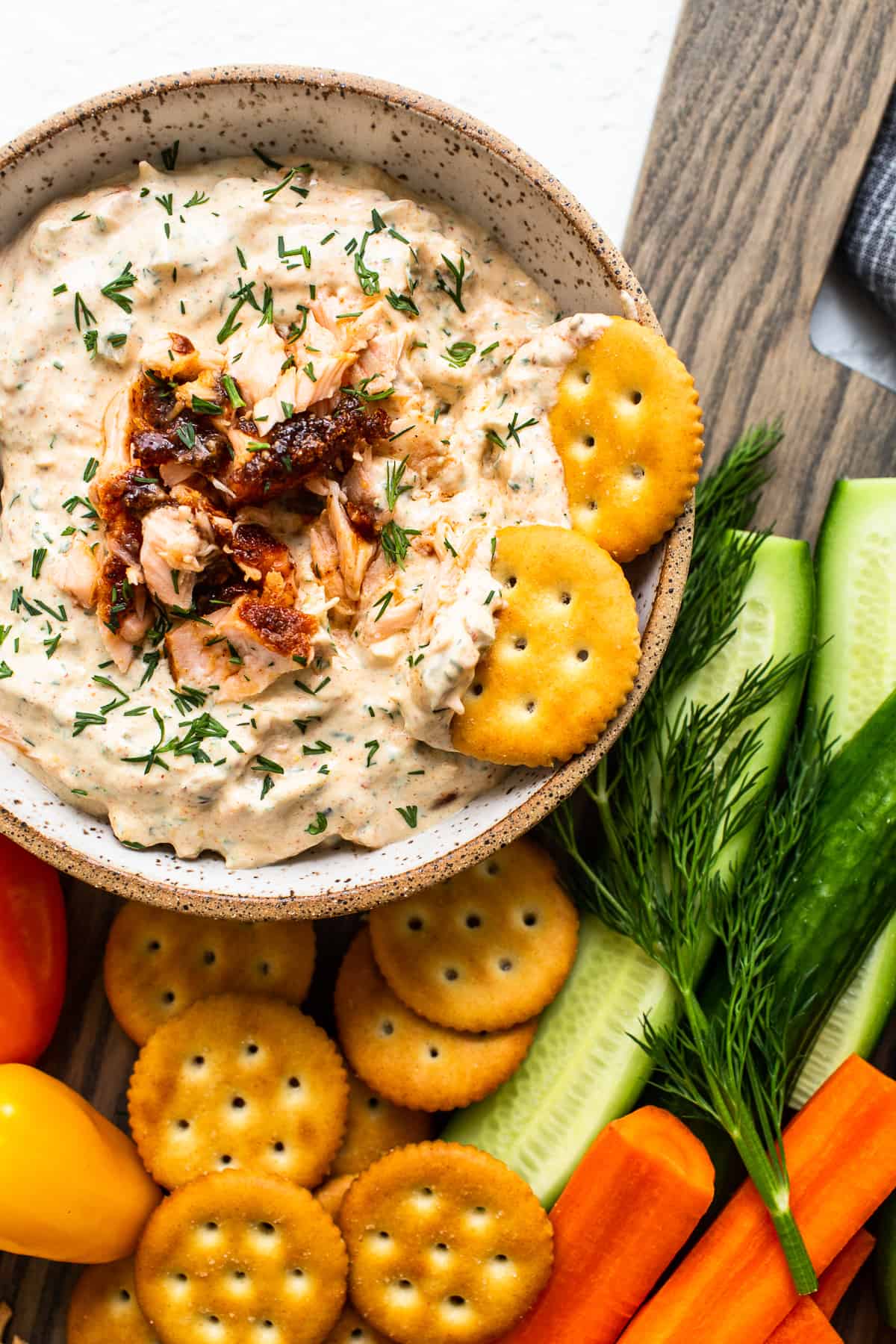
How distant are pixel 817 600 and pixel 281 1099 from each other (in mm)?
1473

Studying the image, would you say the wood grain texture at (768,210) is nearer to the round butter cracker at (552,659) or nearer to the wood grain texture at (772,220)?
the wood grain texture at (772,220)

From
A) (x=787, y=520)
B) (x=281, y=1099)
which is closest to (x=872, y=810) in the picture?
(x=787, y=520)

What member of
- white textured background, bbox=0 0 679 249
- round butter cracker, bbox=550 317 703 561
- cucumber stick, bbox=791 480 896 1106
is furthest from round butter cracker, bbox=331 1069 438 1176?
white textured background, bbox=0 0 679 249

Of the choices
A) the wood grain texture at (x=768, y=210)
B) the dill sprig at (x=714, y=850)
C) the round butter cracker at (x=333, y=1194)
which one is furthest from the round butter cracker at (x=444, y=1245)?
the wood grain texture at (x=768, y=210)

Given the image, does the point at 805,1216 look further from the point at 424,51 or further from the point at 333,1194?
the point at 424,51

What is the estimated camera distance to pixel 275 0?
2621 millimetres

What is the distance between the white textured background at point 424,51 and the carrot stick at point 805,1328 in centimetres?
222

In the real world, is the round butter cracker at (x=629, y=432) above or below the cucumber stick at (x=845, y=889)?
above

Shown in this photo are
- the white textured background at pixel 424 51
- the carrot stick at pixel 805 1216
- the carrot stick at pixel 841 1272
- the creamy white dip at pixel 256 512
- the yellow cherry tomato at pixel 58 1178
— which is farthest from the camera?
the white textured background at pixel 424 51

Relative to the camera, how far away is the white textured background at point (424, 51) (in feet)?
8.61

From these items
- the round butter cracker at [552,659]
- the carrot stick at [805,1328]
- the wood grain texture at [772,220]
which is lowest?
the carrot stick at [805,1328]

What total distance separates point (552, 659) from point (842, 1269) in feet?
4.69

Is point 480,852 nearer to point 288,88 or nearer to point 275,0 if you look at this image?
point 288,88

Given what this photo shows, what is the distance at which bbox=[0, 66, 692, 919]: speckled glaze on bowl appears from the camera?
6.74 feet
